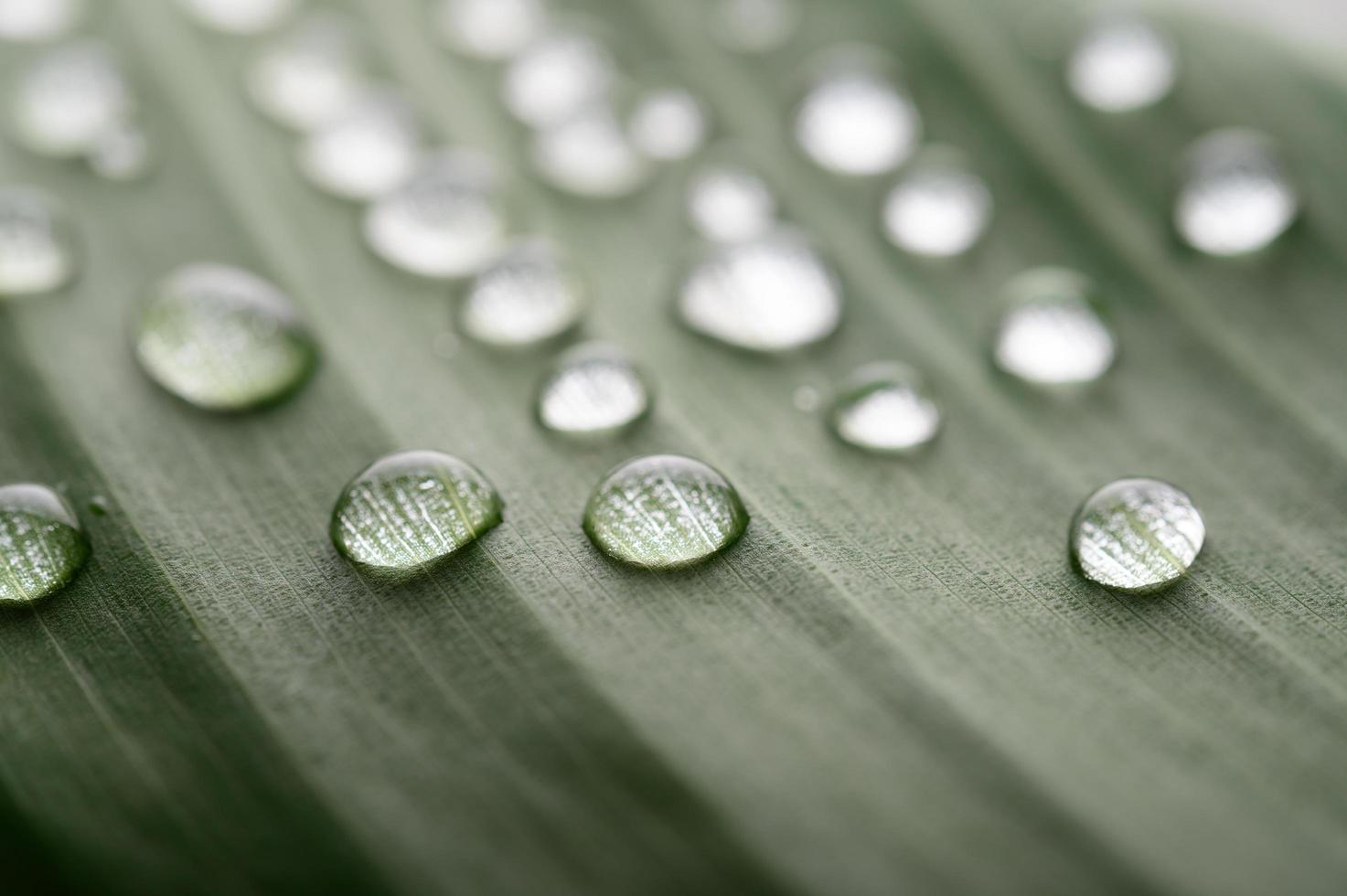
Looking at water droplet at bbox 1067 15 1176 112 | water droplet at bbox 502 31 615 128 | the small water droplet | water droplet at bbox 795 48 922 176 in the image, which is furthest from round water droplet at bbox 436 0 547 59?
water droplet at bbox 1067 15 1176 112

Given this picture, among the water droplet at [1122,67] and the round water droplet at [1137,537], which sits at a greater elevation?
the water droplet at [1122,67]

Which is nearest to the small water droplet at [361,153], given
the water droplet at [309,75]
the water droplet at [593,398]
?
the water droplet at [309,75]

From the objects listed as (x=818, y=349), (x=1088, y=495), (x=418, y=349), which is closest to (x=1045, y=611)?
(x=1088, y=495)

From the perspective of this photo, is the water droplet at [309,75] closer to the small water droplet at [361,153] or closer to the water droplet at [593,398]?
the small water droplet at [361,153]

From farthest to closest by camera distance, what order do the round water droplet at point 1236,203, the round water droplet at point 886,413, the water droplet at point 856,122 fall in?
the water droplet at point 856,122, the round water droplet at point 1236,203, the round water droplet at point 886,413

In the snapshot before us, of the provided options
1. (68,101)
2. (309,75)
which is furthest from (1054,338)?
(68,101)

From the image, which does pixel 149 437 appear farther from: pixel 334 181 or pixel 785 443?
pixel 785 443

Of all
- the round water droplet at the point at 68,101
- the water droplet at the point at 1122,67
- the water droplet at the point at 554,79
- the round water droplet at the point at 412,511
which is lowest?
the round water droplet at the point at 412,511

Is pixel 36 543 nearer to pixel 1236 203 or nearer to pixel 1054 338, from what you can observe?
pixel 1054 338

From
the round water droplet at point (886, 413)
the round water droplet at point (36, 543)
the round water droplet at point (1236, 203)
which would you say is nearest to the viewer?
the round water droplet at point (36, 543)
